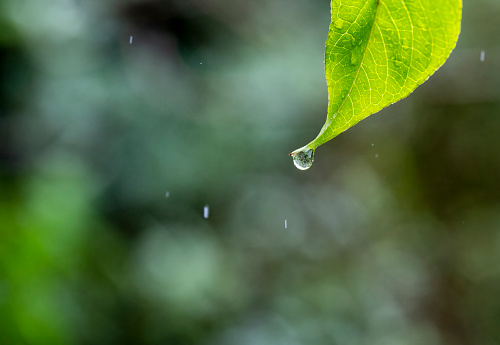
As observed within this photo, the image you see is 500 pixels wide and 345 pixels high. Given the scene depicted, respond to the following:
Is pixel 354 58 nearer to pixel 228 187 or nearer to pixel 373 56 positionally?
pixel 373 56

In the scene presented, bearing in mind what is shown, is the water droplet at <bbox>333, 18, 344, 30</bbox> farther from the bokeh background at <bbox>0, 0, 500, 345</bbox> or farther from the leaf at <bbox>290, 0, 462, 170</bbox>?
the bokeh background at <bbox>0, 0, 500, 345</bbox>

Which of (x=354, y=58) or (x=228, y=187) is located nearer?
(x=354, y=58)

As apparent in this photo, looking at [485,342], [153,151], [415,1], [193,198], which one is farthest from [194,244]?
[415,1]

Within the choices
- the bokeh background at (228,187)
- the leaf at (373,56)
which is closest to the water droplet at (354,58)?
the leaf at (373,56)

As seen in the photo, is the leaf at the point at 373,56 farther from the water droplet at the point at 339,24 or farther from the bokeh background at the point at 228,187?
the bokeh background at the point at 228,187

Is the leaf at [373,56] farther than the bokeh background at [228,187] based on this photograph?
No

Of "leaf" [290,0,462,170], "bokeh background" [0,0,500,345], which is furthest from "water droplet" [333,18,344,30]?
"bokeh background" [0,0,500,345]

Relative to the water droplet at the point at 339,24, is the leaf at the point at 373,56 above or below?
below

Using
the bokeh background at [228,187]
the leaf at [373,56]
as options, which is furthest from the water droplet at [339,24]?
the bokeh background at [228,187]

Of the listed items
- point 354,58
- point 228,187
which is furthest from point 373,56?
point 228,187
